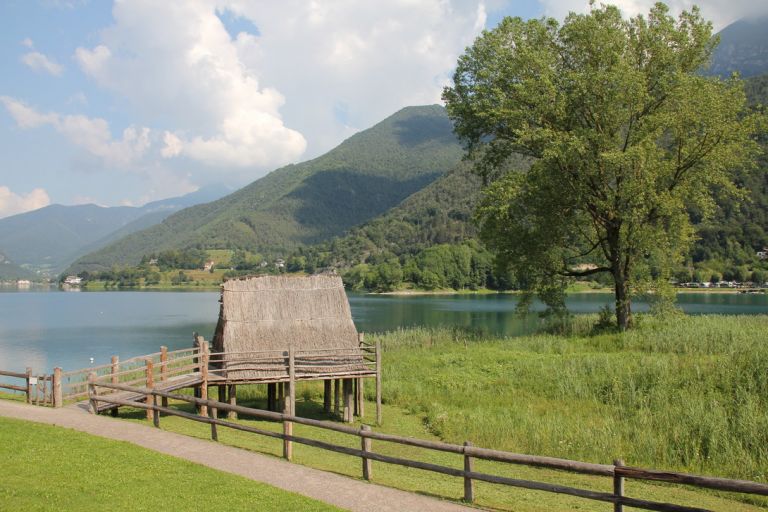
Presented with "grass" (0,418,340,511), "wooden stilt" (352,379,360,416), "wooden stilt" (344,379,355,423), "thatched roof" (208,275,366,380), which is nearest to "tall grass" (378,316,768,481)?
"wooden stilt" (352,379,360,416)

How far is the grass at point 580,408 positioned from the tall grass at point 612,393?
45mm

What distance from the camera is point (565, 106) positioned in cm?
2808

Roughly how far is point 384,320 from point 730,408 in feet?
161

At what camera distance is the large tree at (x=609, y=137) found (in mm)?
26094

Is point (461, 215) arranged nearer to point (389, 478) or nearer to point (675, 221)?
point (675, 221)

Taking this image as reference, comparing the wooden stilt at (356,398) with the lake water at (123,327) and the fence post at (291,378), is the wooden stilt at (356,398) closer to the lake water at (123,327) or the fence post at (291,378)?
the fence post at (291,378)

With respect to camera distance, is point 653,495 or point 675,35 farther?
point 675,35

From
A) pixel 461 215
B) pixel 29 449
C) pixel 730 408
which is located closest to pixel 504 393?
pixel 730 408

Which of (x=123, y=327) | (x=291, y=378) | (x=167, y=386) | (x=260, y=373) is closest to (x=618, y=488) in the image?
(x=291, y=378)

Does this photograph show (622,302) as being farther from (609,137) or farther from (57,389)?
(57,389)

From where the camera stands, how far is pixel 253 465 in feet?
37.4

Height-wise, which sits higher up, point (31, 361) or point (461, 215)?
point (461, 215)

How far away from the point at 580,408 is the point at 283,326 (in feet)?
31.0

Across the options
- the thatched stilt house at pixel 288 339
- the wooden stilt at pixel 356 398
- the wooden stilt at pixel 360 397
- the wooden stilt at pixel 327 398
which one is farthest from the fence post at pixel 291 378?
the wooden stilt at pixel 327 398
